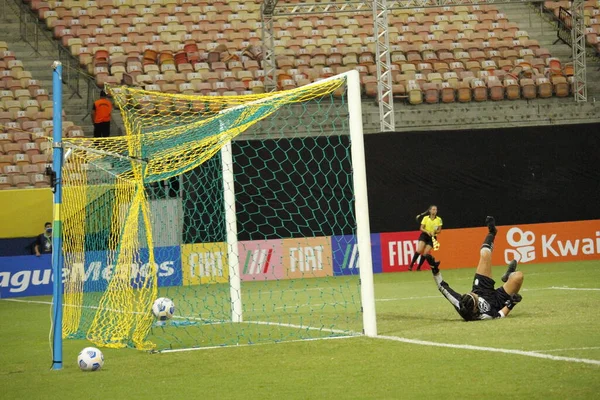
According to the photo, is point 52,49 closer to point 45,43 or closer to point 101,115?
point 45,43

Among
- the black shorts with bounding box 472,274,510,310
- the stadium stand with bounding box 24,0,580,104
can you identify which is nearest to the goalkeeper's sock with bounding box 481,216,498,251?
the black shorts with bounding box 472,274,510,310

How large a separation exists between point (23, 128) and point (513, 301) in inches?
624

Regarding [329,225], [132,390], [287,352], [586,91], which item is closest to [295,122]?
[329,225]

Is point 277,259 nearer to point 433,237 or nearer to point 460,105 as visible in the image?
point 433,237

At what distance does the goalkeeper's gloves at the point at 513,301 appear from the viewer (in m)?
11.5

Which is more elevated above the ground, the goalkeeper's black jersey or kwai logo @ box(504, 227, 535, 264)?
kwai logo @ box(504, 227, 535, 264)

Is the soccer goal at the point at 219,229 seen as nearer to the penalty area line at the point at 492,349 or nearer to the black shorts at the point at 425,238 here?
the penalty area line at the point at 492,349

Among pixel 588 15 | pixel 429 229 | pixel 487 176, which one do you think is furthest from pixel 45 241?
pixel 588 15

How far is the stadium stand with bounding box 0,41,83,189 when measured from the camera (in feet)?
75.4

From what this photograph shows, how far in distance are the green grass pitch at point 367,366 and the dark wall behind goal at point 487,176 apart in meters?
10.5

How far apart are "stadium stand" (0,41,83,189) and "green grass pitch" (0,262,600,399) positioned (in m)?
10.6

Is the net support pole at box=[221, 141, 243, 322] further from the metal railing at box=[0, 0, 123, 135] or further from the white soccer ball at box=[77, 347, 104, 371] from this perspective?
the metal railing at box=[0, 0, 123, 135]

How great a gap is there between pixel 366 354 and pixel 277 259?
42.3 ft

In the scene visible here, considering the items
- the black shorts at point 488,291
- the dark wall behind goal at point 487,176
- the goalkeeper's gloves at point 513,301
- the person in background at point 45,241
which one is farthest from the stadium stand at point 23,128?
the goalkeeper's gloves at point 513,301
